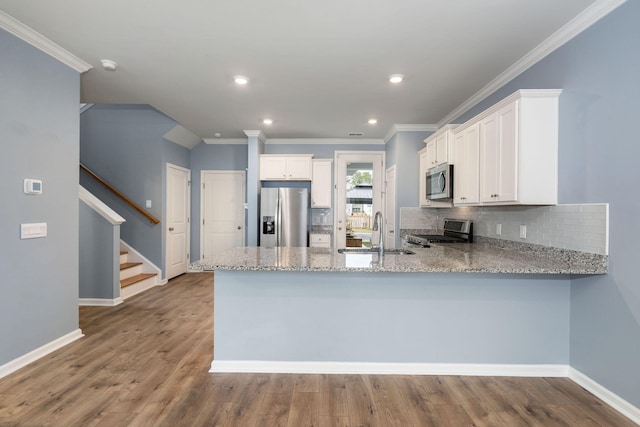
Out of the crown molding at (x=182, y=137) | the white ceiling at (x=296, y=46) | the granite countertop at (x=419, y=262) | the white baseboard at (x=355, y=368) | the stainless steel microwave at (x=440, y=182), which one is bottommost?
the white baseboard at (x=355, y=368)

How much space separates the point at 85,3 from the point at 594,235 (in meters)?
3.71

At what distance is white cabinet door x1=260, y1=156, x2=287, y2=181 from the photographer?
18.1ft

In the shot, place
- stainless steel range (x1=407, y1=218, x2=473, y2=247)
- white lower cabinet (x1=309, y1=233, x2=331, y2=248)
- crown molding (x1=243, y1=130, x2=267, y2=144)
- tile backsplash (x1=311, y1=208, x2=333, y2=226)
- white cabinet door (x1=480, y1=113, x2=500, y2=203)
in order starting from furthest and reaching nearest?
tile backsplash (x1=311, y1=208, x2=333, y2=226)
white lower cabinet (x1=309, y1=233, x2=331, y2=248)
crown molding (x1=243, y1=130, x2=267, y2=144)
stainless steel range (x1=407, y1=218, x2=473, y2=247)
white cabinet door (x1=480, y1=113, x2=500, y2=203)

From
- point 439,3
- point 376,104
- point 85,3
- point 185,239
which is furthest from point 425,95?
point 185,239

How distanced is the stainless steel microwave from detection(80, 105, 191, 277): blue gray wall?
4135 mm

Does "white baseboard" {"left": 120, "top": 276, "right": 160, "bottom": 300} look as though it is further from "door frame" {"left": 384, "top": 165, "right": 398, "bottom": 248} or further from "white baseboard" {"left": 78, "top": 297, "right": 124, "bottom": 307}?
"door frame" {"left": 384, "top": 165, "right": 398, "bottom": 248}

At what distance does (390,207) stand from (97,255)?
4.29m

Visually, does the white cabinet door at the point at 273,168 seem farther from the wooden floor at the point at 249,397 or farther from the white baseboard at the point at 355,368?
the white baseboard at the point at 355,368

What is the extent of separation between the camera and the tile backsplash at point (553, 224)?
2059 millimetres

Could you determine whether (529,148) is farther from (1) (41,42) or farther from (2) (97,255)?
(2) (97,255)

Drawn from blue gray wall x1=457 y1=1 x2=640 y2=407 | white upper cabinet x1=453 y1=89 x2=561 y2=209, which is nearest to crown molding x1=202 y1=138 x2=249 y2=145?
white upper cabinet x1=453 y1=89 x2=561 y2=209

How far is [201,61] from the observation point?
286cm

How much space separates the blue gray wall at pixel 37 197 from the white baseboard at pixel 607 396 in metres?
4.17

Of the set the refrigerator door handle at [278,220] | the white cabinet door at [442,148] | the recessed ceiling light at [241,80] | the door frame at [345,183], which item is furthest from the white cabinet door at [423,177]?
the recessed ceiling light at [241,80]
